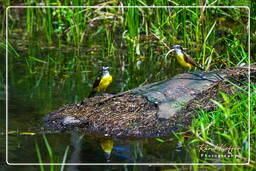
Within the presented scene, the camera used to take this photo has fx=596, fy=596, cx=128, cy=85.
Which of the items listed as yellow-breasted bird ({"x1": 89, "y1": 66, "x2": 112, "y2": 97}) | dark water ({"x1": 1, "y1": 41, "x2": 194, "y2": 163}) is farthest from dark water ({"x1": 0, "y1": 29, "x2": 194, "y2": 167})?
yellow-breasted bird ({"x1": 89, "y1": 66, "x2": 112, "y2": 97})

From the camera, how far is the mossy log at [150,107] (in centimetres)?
559

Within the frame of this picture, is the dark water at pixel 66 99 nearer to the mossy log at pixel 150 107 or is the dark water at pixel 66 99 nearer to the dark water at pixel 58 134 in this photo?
the dark water at pixel 58 134

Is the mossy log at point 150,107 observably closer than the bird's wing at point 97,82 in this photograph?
Yes

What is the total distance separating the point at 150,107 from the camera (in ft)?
19.0

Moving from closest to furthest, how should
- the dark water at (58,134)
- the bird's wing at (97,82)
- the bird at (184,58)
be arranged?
the dark water at (58,134)
the bird's wing at (97,82)
the bird at (184,58)

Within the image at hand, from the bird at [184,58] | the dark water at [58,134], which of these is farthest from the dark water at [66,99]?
the bird at [184,58]

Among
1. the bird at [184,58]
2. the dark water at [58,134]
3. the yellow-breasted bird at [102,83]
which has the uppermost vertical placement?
the bird at [184,58]

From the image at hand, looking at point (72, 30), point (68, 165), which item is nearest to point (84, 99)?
point (68, 165)

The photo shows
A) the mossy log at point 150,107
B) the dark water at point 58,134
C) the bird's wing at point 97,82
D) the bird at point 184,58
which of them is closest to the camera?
the dark water at point 58,134

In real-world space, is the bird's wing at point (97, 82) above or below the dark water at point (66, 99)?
above

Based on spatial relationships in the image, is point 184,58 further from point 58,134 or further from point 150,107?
point 58,134

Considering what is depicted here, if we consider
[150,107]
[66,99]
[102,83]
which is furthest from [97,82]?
[150,107]

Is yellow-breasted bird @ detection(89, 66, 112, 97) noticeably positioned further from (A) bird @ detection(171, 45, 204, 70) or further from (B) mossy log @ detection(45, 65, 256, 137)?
(A) bird @ detection(171, 45, 204, 70)

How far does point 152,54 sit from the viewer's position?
807 cm
